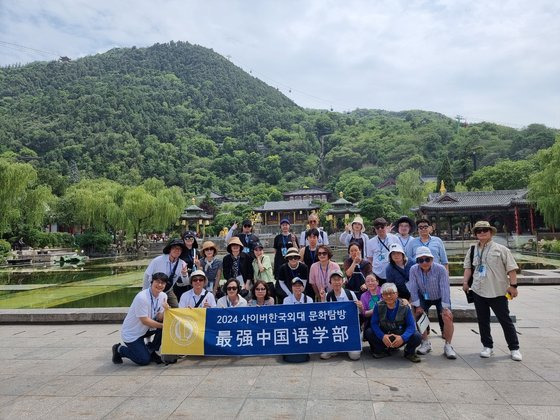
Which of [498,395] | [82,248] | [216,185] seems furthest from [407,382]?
[216,185]

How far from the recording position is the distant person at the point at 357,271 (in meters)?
5.60

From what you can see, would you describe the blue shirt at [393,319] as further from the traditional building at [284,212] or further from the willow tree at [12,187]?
the traditional building at [284,212]

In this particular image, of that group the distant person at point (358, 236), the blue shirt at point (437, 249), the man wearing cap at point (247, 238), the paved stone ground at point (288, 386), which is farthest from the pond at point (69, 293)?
the blue shirt at point (437, 249)

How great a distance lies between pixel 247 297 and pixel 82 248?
31.8m

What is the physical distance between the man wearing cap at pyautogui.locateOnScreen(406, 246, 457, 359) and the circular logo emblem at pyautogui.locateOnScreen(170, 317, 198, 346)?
2.65m

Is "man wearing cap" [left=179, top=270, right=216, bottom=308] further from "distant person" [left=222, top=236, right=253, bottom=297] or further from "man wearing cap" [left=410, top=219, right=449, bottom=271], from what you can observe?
"man wearing cap" [left=410, top=219, right=449, bottom=271]

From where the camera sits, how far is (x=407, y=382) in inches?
157

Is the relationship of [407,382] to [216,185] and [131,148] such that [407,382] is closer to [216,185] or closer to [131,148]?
[216,185]

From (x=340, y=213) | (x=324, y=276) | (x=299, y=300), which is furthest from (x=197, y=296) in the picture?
(x=340, y=213)

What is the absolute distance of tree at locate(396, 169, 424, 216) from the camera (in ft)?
170

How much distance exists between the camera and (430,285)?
16.3ft

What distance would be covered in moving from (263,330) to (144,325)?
1388 millimetres

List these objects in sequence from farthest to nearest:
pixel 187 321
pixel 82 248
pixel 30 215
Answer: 1. pixel 82 248
2. pixel 30 215
3. pixel 187 321

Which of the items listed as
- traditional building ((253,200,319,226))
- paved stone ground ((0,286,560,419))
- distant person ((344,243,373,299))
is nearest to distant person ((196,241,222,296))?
paved stone ground ((0,286,560,419))
